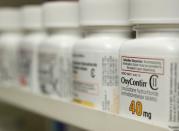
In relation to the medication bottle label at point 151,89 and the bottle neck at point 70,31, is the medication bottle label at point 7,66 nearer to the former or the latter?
the bottle neck at point 70,31

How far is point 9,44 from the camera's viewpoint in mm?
685

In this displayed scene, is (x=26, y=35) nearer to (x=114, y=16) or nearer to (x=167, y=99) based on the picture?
(x=114, y=16)

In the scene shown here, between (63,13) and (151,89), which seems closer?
(151,89)

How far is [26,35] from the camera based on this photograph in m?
0.67

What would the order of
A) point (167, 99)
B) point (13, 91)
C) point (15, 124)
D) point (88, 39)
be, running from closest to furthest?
point (167, 99)
point (88, 39)
point (13, 91)
point (15, 124)

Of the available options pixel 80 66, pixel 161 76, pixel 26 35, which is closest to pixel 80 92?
pixel 80 66

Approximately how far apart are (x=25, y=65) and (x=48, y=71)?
0.11m

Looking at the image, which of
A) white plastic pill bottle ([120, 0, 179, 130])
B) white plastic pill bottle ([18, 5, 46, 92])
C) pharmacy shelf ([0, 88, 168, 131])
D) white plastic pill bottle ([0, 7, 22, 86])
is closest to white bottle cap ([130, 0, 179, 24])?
white plastic pill bottle ([120, 0, 179, 130])

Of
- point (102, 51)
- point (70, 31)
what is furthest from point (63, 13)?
point (102, 51)

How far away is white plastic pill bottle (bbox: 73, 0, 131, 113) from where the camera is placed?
1.39 ft

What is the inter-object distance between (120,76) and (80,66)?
0.27 feet

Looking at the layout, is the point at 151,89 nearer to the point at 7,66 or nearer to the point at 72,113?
the point at 72,113

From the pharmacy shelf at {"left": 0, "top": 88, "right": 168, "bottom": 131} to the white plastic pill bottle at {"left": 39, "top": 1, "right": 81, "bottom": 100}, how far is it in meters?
0.02

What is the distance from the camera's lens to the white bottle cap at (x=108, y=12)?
1.40 ft
